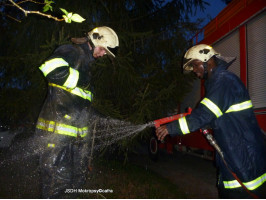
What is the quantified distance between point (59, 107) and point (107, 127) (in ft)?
7.55

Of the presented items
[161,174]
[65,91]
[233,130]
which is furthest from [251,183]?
[161,174]

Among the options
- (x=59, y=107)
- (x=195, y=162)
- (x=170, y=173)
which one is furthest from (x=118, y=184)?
(x=195, y=162)

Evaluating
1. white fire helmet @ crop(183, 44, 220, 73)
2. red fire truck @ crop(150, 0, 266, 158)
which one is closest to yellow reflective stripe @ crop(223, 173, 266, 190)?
white fire helmet @ crop(183, 44, 220, 73)

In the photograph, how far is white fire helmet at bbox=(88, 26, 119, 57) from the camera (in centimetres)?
286

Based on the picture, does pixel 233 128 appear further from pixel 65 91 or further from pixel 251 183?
pixel 65 91

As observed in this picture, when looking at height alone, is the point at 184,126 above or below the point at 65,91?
below

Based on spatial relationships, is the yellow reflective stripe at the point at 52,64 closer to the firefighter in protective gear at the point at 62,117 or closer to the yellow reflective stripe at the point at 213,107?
the firefighter in protective gear at the point at 62,117

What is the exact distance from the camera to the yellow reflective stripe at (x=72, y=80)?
2.32 meters

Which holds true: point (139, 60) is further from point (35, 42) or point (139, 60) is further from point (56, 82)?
point (56, 82)

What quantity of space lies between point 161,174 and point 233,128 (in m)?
3.96

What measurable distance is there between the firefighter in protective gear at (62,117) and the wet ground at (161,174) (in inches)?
71.0

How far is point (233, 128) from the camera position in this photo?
2.01 metres

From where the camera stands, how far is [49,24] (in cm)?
463

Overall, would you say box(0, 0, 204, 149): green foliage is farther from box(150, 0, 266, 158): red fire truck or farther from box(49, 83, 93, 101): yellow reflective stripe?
box(49, 83, 93, 101): yellow reflective stripe
